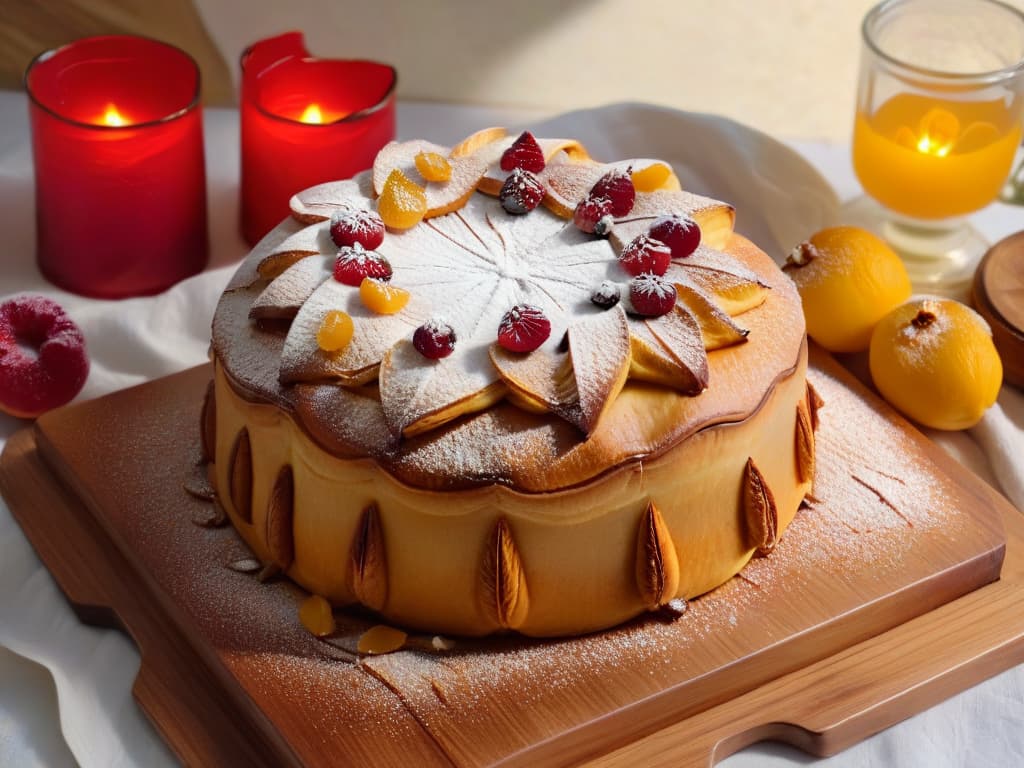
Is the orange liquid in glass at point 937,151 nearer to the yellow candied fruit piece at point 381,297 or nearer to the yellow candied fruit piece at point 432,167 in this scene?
the yellow candied fruit piece at point 432,167

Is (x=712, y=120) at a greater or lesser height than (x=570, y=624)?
greater

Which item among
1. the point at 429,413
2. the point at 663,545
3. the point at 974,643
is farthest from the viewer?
the point at 974,643

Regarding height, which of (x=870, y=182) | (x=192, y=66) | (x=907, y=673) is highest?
(x=192, y=66)

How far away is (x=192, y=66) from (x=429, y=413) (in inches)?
41.1

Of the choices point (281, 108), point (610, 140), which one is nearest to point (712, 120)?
point (610, 140)

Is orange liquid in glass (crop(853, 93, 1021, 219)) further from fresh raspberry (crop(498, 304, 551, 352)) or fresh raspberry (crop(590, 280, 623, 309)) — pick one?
fresh raspberry (crop(498, 304, 551, 352))

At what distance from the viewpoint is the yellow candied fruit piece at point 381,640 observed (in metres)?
1.73

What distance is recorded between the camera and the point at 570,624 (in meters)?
1.73

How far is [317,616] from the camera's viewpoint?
176 centimetres

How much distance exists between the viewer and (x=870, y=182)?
2559mm

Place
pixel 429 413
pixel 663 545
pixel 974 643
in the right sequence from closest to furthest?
pixel 429 413 < pixel 663 545 < pixel 974 643

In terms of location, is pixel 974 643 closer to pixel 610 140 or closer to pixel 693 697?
pixel 693 697

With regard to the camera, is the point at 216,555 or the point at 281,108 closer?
the point at 216,555

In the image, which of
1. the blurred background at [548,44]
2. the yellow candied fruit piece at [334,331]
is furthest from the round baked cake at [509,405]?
the blurred background at [548,44]
